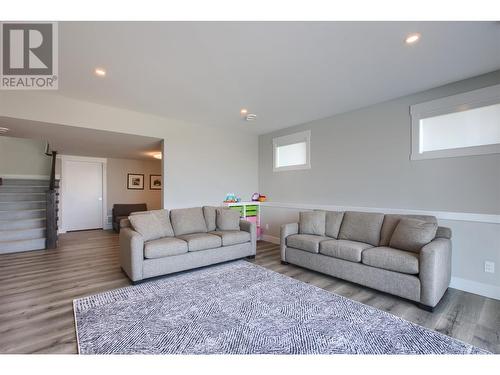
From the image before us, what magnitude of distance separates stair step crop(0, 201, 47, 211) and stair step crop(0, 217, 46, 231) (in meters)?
0.32

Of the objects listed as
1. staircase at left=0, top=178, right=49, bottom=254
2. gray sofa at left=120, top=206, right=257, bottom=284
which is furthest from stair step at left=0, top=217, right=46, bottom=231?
gray sofa at left=120, top=206, right=257, bottom=284

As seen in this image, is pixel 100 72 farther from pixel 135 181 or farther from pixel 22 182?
pixel 135 181

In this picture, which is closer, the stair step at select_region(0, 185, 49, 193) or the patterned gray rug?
the patterned gray rug

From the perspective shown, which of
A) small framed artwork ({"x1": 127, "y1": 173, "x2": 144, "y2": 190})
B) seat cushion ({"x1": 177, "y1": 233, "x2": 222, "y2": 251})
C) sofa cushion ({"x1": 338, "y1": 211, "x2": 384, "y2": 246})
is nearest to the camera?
sofa cushion ({"x1": 338, "y1": 211, "x2": 384, "y2": 246})

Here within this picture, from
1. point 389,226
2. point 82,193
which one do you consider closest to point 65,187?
point 82,193

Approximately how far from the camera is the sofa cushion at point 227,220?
4133 mm

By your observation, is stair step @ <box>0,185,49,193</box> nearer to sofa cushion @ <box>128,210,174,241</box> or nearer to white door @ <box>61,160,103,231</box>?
white door @ <box>61,160,103,231</box>

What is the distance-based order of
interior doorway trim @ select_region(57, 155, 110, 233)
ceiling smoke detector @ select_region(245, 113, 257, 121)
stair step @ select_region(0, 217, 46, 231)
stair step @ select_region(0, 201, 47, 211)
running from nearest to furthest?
ceiling smoke detector @ select_region(245, 113, 257, 121) → stair step @ select_region(0, 217, 46, 231) → stair step @ select_region(0, 201, 47, 211) → interior doorway trim @ select_region(57, 155, 110, 233)

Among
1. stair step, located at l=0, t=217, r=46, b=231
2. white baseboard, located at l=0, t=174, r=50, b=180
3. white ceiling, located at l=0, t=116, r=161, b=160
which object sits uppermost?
white ceiling, located at l=0, t=116, r=161, b=160

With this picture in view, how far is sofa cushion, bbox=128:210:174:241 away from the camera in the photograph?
3.30 meters

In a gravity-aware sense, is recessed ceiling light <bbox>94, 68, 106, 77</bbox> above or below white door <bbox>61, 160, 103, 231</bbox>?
above

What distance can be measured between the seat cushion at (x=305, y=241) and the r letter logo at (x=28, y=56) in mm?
3610

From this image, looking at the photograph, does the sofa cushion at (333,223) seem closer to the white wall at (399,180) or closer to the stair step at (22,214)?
the white wall at (399,180)

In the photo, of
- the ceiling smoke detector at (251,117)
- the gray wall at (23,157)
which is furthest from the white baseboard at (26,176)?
the ceiling smoke detector at (251,117)
